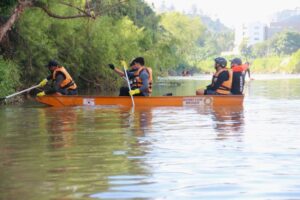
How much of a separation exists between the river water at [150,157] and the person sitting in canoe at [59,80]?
3.84 metres

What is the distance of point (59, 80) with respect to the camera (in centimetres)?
2128

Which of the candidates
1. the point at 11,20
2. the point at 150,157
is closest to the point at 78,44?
the point at 11,20

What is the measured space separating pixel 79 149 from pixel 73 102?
1014 centimetres

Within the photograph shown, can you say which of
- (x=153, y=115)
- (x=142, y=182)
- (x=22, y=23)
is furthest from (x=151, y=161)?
(x=22, y=23)

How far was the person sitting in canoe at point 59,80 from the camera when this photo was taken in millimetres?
20891

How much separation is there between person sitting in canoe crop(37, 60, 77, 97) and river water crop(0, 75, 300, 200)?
3.84m

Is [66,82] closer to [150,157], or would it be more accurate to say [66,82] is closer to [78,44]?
[78,44]

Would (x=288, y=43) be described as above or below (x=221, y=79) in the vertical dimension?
above

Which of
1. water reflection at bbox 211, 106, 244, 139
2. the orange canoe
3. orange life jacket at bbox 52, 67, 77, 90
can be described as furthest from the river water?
orange life jacket at bbox 52, 67, 77, 90

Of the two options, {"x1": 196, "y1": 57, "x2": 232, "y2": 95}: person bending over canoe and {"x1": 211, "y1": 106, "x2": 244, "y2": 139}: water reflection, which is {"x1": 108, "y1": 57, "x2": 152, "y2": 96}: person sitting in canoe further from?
{"x1": 211, "y1": 106, "x2": 244, "y2": 139}: water reflection

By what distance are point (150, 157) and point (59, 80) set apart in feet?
38.9

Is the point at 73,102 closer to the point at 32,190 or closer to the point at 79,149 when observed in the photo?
the point at 79,149

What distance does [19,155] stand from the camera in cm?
1016

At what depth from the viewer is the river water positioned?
745 centimetres
